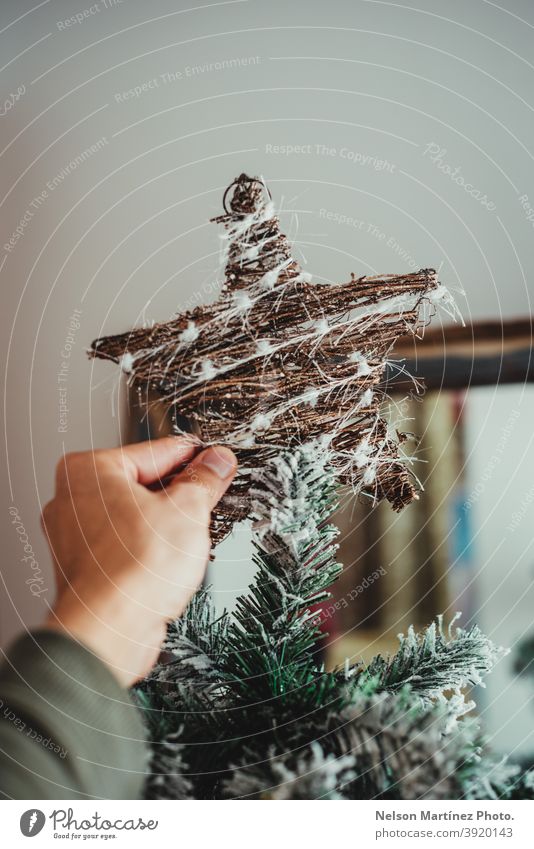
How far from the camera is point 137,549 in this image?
0.35 metres

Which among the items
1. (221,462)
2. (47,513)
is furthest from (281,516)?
(47,513)

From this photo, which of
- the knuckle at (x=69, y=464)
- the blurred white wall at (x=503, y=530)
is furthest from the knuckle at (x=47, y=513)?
the blurred white wall at (x=503, y=530)

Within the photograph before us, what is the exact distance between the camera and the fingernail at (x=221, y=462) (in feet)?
1.16

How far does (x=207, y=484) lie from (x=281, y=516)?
50 millimetres

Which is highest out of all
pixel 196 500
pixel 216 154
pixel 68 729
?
pixel 216 154

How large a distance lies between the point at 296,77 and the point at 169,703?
0.40 m

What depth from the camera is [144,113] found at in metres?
0.42

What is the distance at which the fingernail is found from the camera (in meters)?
0.35

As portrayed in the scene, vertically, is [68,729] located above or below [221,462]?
below

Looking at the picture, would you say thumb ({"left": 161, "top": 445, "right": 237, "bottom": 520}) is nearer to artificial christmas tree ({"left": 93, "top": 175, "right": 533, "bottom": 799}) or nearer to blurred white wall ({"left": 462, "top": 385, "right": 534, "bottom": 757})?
artificial christmas tree ({"left": 93, "top": 175, "right": 533, "bottom": 799})

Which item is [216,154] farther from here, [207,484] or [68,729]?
[68,729]

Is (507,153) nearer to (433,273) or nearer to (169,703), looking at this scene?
(433,273)

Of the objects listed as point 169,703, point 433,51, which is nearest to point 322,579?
point 169,703
